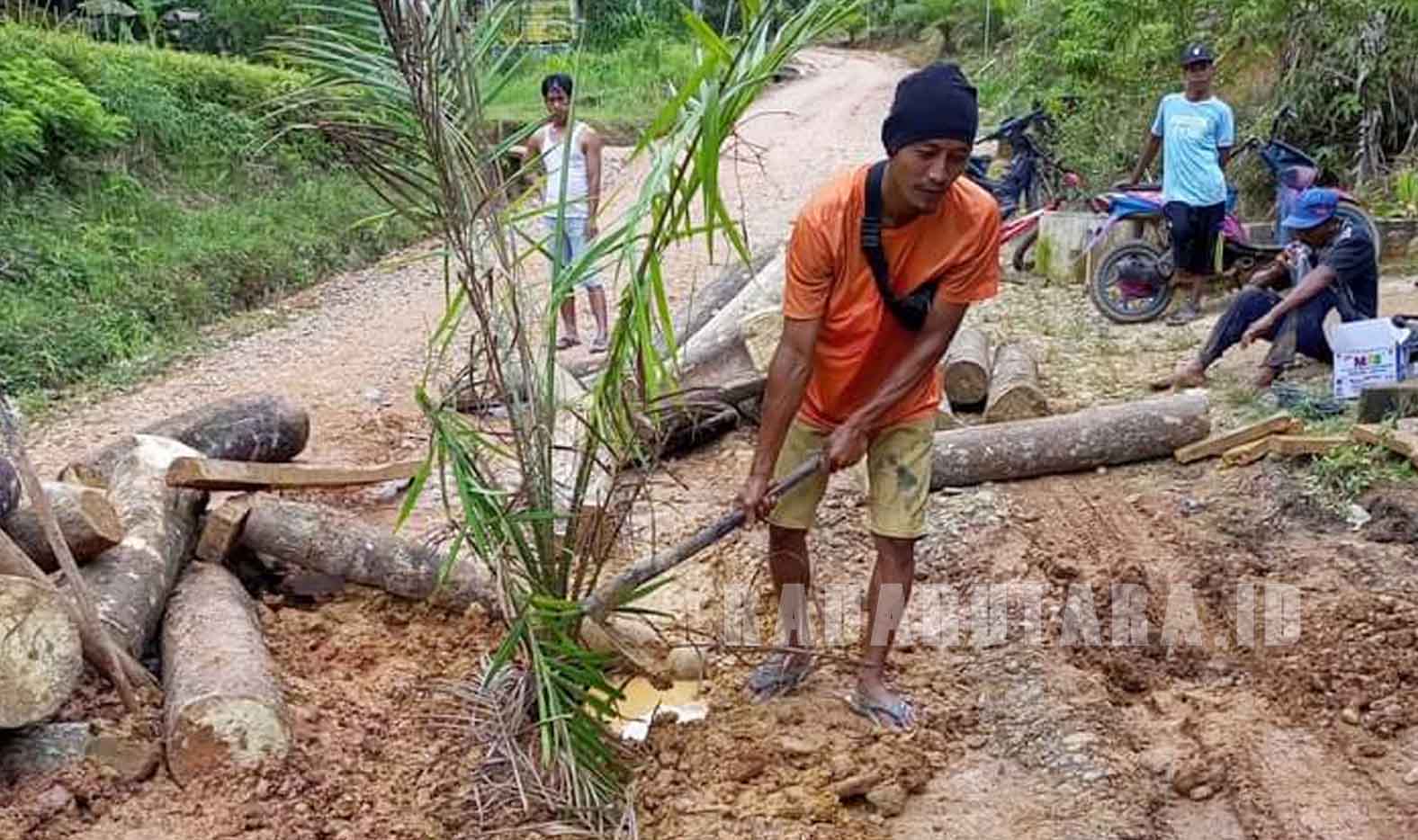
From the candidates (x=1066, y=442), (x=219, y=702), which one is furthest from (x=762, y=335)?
(x=219, y=702)

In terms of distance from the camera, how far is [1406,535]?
4.65m

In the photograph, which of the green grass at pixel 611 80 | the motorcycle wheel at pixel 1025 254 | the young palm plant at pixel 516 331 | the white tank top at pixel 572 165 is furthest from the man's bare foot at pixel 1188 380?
the young palm plant at pixel 516 331

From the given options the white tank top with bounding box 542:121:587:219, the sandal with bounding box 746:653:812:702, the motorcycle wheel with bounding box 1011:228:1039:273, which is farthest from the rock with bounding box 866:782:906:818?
the motorcycle wheel with bounding box 1011:228:1039:273

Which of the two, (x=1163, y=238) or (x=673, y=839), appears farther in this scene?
(x=1163, y=238)

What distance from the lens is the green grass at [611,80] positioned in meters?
3.73

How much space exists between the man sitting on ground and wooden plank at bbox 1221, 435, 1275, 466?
3.77 ft

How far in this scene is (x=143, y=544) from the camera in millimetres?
4141

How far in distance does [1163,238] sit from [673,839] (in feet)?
21.9

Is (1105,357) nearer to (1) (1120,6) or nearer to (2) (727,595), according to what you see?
(2) (727,595)

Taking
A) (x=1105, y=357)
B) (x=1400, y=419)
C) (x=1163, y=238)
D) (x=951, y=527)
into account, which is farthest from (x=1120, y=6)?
(x=951, y=527)

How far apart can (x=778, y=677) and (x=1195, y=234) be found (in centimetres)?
545

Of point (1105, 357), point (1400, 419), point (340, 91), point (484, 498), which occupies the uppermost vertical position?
point (340, 91)

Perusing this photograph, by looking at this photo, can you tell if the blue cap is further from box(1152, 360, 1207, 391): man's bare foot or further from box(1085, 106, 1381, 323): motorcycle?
box(1085, 106, 1381, 323): motorcycle

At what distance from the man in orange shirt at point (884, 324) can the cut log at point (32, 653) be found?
70.7 inches
